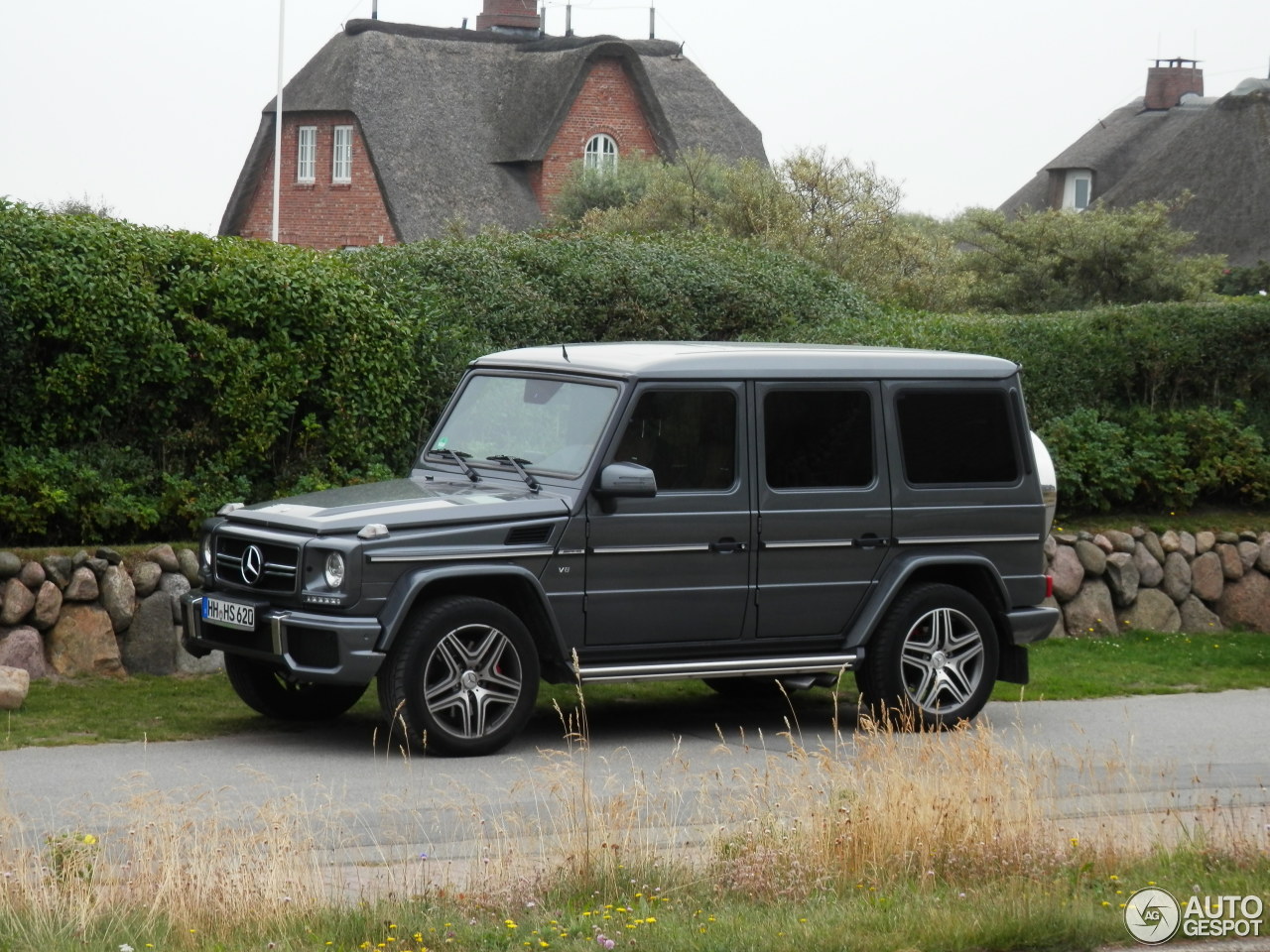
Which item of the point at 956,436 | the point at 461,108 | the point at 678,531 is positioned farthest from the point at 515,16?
the point at 678,531

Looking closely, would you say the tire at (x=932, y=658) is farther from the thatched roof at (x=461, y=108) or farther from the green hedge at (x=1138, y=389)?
the thatched roof at (x=461, y=108)

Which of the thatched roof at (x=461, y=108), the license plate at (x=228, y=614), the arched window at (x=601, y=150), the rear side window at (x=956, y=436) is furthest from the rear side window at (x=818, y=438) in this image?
the arched window at (x=601, y=150)

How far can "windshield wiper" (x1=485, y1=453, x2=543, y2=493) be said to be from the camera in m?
10.4

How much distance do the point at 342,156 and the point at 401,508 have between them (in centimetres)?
4233

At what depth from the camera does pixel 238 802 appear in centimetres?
848

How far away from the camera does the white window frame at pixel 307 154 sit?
51500mm

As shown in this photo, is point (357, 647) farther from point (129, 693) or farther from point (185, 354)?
point (185, 354)

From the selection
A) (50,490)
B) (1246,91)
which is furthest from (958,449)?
(1246,91)

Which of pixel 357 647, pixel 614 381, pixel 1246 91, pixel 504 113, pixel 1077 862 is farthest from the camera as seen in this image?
pixel 1246 91

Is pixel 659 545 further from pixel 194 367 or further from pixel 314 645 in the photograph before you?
pixel 194 367

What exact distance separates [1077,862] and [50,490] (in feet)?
25.9

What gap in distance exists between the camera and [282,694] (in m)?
11.0

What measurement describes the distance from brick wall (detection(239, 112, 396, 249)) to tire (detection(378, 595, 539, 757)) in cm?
3961

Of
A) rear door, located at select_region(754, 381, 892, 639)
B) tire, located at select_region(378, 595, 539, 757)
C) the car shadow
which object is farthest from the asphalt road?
rear door, located at select_region(754, 381, 892, 639)
